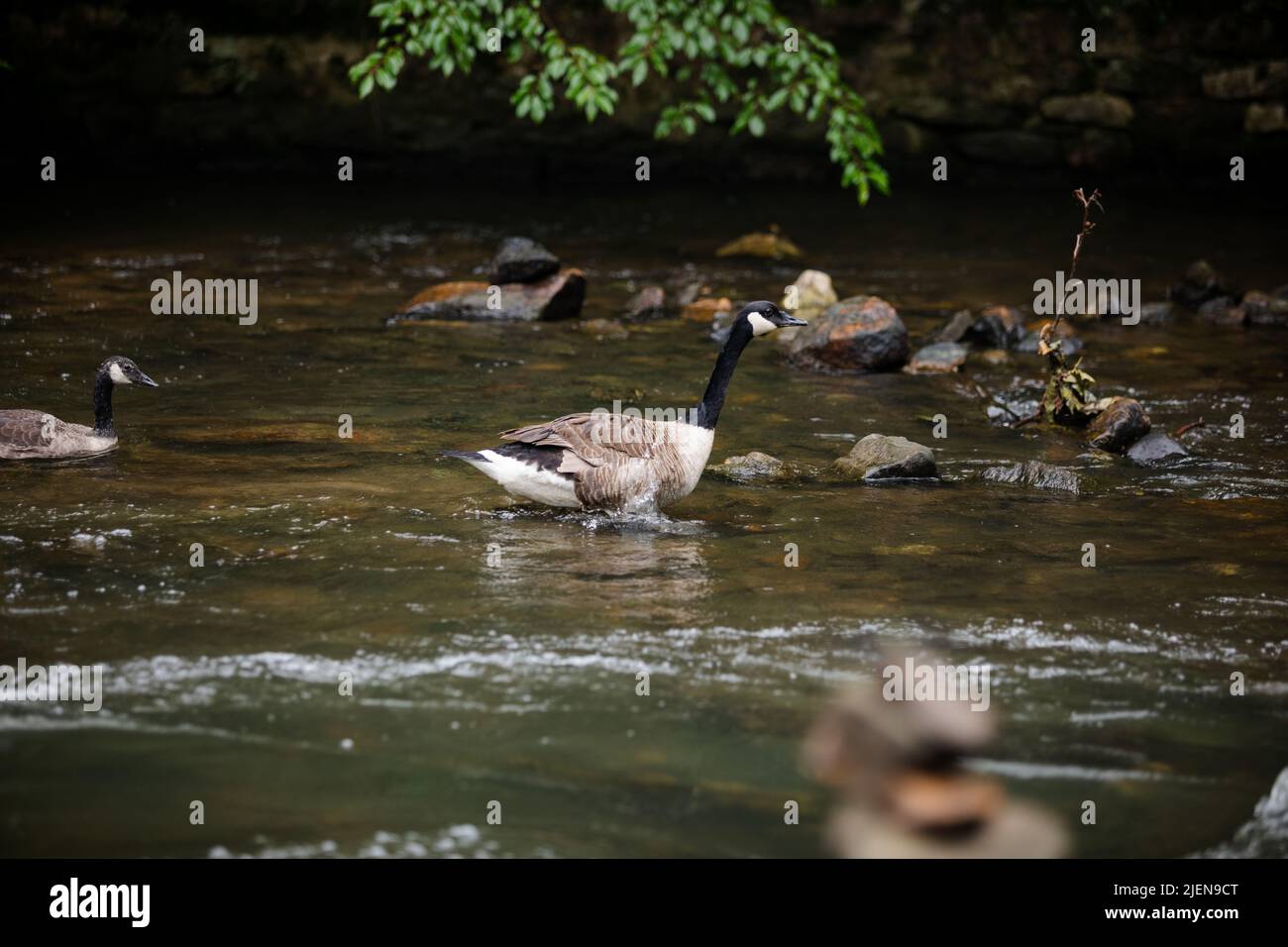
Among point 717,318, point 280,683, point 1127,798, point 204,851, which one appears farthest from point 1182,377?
point 204,851

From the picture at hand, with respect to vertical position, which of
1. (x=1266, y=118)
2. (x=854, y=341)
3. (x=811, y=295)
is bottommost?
(x=854, y=341)

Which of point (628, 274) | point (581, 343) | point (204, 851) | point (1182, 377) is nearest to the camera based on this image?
point (204, 851)

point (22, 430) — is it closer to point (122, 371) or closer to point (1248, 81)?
point (122, 371)

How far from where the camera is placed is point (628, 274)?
52.7ft

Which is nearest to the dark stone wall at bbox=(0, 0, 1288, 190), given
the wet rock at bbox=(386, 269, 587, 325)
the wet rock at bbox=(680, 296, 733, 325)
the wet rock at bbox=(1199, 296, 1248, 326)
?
the wet rock at bbox=(1199, 296, 1248, 326)

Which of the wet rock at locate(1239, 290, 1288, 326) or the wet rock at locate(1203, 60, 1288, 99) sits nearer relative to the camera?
the wet rock at locate(1239, 290, 1288, 326)

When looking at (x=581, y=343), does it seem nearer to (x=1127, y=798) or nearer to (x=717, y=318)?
(x=717, y=318)

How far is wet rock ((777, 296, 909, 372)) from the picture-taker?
1200cm

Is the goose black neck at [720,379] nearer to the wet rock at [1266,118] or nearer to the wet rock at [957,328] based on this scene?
the wet rock at [957,328]

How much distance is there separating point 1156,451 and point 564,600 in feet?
16.2

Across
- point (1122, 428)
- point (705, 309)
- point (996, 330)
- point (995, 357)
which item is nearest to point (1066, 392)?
point (1122, 428)

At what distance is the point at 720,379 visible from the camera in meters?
8.27

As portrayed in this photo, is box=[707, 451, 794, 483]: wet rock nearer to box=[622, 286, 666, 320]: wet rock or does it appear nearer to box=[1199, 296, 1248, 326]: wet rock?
box=[622, 286, 666, 320]: wet rock
